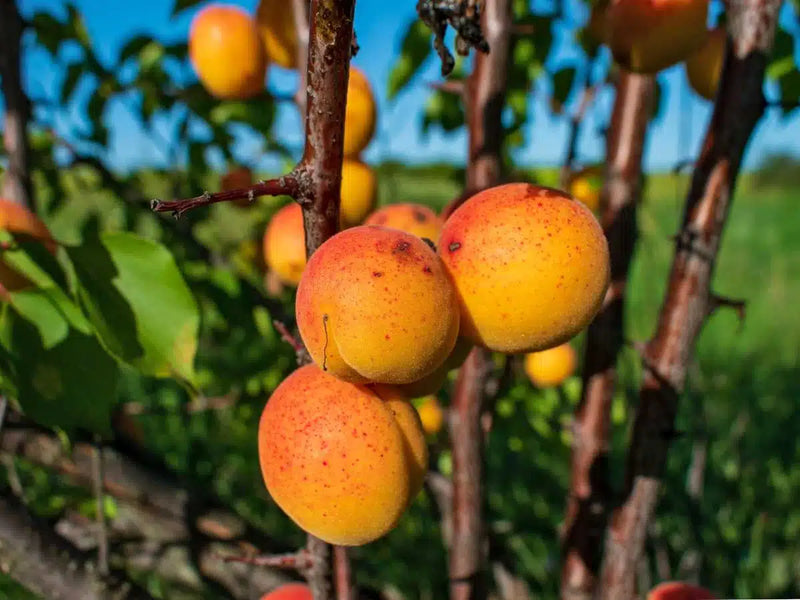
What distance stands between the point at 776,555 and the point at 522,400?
0.80 meters

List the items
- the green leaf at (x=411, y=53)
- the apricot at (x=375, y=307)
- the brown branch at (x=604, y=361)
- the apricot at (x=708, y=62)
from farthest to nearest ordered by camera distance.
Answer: the green leaf at (x=411, y=53) < the brown branch at (x=604, y=361) < the apricot at (x=708, y=62) < the apricot at (x=375, y=307)

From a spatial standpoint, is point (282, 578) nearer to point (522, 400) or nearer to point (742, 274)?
point (522, 400)

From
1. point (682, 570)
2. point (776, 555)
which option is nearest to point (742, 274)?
point (776, 555)

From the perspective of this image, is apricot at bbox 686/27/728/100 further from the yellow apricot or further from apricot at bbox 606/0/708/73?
the yellow apricot

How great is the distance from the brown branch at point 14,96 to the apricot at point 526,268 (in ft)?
2.49

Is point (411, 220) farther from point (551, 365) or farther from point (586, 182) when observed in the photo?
point (551, 365)

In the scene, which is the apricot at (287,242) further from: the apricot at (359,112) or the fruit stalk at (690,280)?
the fruit stalk at (690,280)

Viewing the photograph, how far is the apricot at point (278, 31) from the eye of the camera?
1.04 m

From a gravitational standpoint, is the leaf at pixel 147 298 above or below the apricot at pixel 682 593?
above

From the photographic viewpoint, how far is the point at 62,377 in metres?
0.67

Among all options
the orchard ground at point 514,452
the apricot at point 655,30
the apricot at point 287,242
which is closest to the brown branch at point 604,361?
the orchard ground at point 514,452

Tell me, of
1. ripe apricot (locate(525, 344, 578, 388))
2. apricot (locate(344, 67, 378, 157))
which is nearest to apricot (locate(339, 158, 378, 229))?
apricot (locate(344, 67, 378, 157))

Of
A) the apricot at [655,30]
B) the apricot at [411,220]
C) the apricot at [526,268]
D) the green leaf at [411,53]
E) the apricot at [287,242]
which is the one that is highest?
the apricot at [655,30]

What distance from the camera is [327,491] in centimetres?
52
